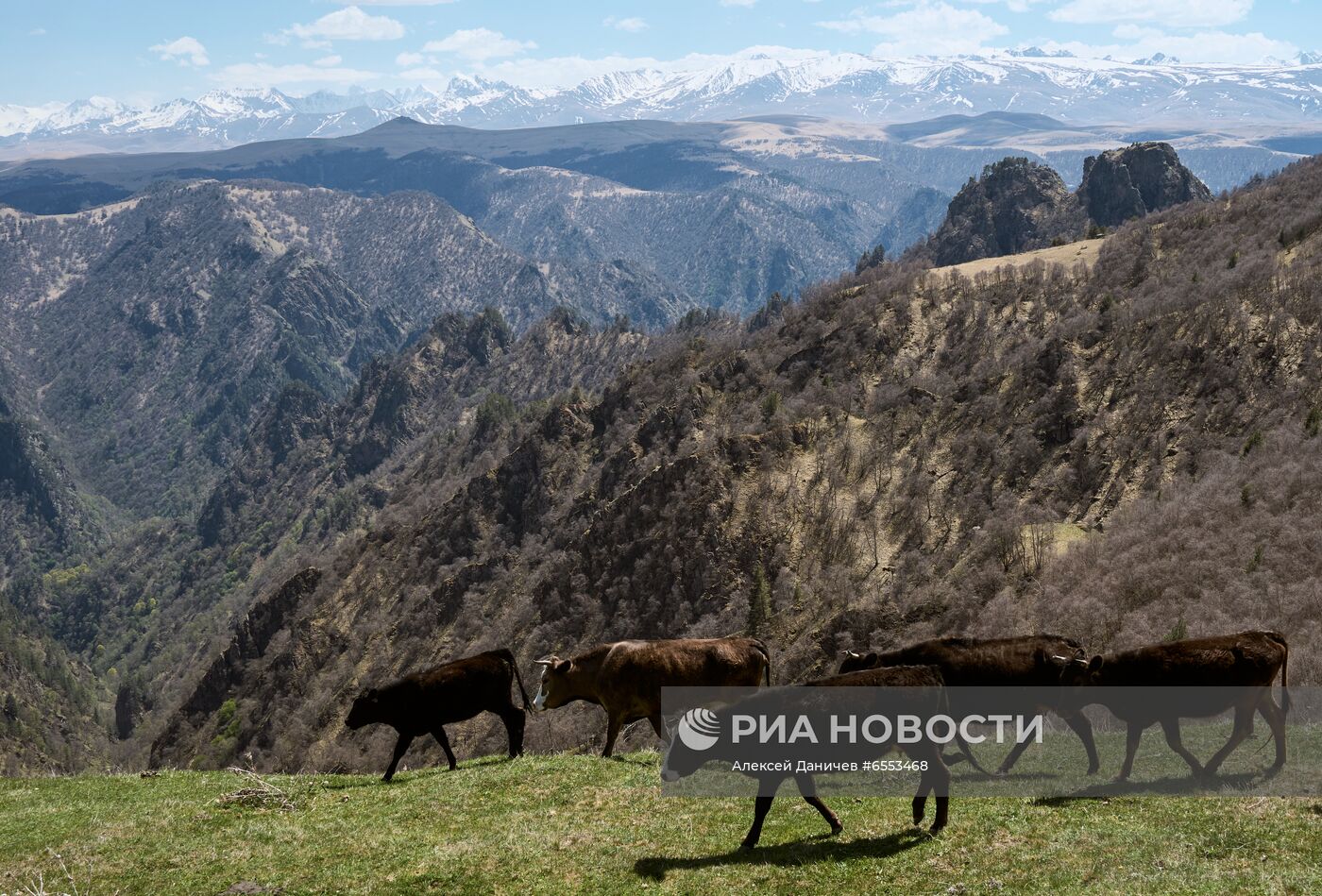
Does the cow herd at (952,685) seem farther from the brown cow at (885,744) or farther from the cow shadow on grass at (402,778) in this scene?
the cow shadow on grass at (402,778)

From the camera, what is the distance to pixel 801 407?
112000mm

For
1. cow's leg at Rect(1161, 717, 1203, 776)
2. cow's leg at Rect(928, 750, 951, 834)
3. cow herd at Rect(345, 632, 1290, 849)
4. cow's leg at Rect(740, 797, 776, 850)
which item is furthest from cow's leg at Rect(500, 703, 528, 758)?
cow's leg at Rect(1161, 717, 1203, 776)

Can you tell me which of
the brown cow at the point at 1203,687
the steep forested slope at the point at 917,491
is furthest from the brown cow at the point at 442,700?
the steep forested slope at the point at 917,491

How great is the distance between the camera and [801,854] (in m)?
17.1

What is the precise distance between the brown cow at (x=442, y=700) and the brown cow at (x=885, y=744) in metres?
9.49

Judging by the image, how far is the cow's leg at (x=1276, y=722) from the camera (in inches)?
747

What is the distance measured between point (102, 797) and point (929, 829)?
68.1 ft

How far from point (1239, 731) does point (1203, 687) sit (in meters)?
1.08

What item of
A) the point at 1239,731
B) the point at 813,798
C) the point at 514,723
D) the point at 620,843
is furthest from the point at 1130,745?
the point at 514,723

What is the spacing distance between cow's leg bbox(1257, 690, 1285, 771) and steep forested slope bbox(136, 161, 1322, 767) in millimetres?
22817

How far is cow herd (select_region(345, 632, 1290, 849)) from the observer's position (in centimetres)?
1811

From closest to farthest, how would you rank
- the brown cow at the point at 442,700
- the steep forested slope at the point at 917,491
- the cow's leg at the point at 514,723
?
the brown cow at the point at 442,700, the cow's leg at the point at 514,723, the steep forested slope at the point at 917,491

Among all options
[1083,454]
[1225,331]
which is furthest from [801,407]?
[1225,331]

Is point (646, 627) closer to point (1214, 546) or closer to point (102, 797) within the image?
point (1214, 546)
